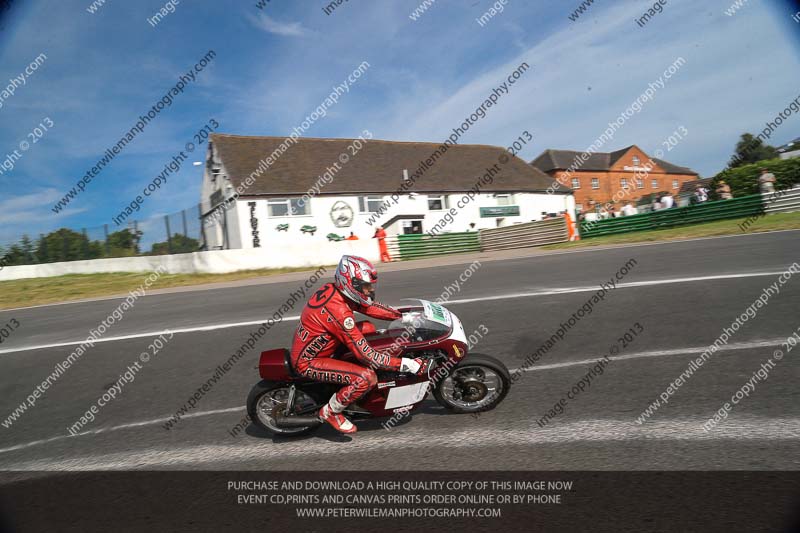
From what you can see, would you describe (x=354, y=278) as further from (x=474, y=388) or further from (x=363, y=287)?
(x=474, y=388)

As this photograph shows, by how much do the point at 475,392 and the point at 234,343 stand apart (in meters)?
5.23

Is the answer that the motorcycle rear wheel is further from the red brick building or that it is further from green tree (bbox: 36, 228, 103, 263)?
the red brick building

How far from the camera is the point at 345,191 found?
32688 millimetres

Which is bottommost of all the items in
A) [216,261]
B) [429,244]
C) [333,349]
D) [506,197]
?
[333,349]

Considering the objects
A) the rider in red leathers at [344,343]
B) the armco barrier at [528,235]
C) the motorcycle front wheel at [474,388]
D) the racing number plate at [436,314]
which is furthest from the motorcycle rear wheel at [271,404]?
the armco barrier at [528,235]

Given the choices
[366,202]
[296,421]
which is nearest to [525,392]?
[296,421]

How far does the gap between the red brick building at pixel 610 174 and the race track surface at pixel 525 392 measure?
5546cm

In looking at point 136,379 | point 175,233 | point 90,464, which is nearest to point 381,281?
point 136,379

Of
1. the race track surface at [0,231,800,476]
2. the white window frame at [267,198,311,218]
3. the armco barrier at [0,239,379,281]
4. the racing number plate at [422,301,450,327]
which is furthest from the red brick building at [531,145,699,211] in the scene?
the racing number plate at [422,301,450,327]

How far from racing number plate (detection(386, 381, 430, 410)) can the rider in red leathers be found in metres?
0.18

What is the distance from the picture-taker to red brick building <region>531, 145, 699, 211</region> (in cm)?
6512

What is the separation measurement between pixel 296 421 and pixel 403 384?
3.60ft

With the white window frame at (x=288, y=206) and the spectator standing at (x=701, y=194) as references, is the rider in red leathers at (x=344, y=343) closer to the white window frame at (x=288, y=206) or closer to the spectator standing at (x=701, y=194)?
the spectator standing at (x=701, y=194)

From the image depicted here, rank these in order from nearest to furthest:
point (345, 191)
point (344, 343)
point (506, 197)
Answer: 1. point (344, 343)
2. point (345, 191)
3. point (506, 197)
